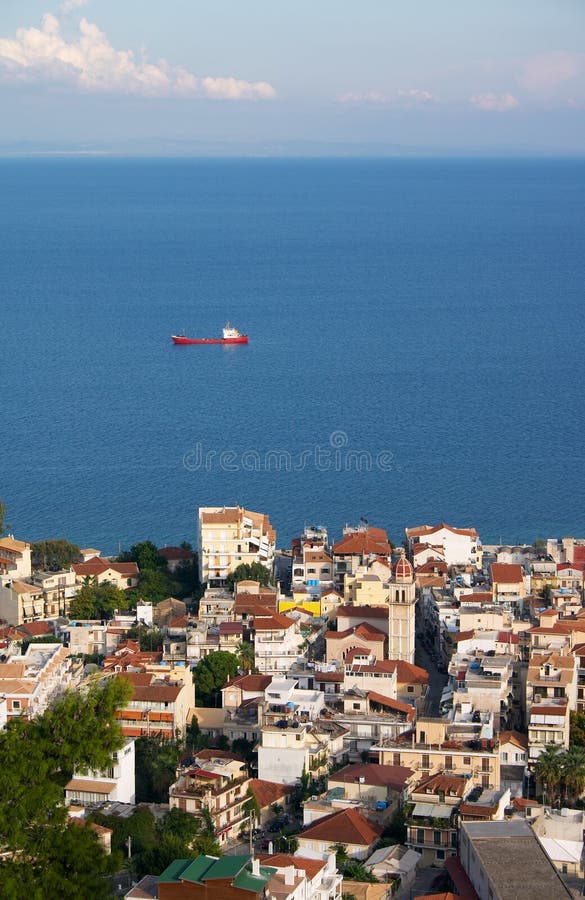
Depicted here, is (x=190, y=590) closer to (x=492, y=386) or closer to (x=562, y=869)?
(x=562, y=869)

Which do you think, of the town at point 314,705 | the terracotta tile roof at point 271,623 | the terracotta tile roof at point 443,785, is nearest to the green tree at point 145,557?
the town at point 314,705

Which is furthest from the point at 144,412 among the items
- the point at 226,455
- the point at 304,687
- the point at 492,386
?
the point at 304,687

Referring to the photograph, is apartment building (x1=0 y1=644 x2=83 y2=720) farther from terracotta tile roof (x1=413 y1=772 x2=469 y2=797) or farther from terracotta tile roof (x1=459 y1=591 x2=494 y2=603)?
terracotta tile roof (x1=459 y1=591 x2=494 y2=603)

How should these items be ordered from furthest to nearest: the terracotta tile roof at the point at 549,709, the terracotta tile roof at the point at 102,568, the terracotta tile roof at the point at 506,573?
1. the terracotta tile roof at the point at 102,568
2. the terracotta tile roof at the point at 506,573
3. the terracotta tile roof at the point at 549,709

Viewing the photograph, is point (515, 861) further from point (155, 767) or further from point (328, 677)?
point (328, 677)

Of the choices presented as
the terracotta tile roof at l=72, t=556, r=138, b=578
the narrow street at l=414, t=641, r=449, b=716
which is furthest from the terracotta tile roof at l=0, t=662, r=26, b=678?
the terracotta tile roof at l=72, t=556, r=138, b=578

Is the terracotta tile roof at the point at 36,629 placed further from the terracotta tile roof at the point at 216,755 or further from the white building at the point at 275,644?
the terracotta tile roof at the point at 216,755

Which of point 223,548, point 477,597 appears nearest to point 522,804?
point 477,597
